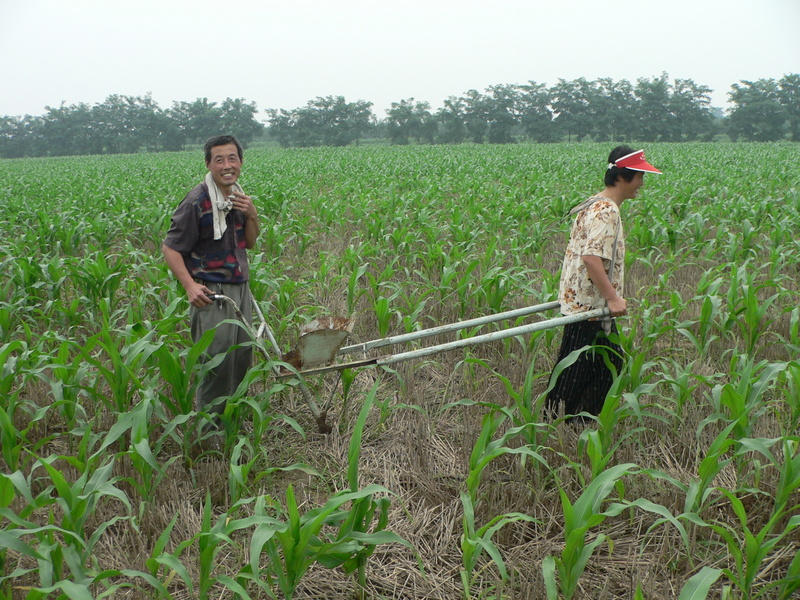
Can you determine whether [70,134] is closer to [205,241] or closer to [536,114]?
[536,114]

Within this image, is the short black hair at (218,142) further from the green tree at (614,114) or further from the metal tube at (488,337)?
the green tree at (614,114)

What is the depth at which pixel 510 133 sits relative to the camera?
68625 mm

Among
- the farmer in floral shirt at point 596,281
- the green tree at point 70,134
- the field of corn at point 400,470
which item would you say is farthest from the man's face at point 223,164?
the green tree at point 70,134

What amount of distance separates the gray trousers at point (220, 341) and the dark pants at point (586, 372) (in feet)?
5.58

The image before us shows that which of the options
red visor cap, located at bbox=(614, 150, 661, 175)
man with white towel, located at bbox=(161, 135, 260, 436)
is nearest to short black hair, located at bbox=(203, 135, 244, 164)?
man with white towel, located at bbox=(161, 135, 260, 436)

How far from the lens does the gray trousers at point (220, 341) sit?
119 inches

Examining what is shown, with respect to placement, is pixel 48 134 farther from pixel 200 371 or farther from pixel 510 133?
pixel 200 371

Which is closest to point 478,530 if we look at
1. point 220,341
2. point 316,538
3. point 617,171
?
point 316,538

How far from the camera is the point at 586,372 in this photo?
3.14 m

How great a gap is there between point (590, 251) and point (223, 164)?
6.03 feet

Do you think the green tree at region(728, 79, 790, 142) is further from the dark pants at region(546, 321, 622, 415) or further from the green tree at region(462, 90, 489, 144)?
the dark pants at region(546, 321, 622, 415)

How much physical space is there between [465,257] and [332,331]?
3.77 m

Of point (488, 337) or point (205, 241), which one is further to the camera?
point (205, 241)

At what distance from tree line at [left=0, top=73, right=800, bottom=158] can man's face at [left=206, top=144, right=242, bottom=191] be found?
6431cm
